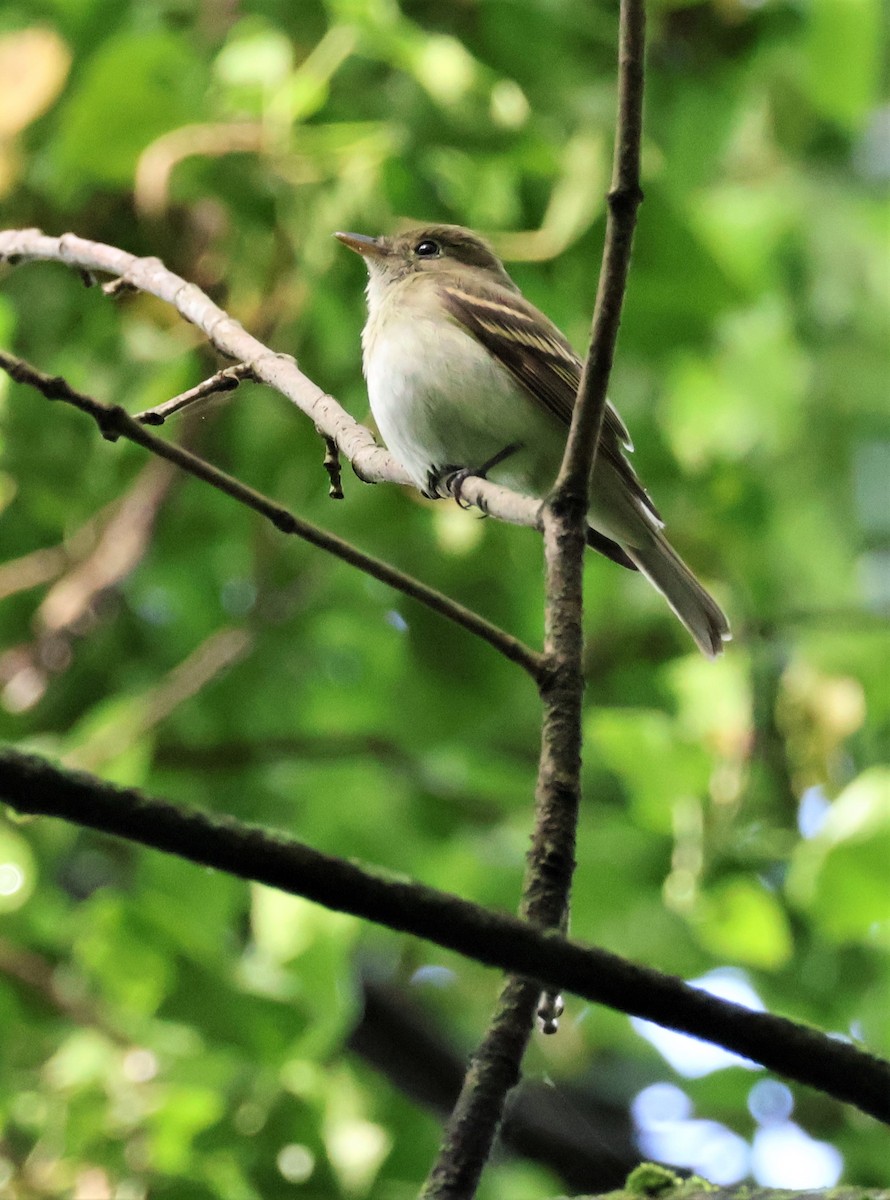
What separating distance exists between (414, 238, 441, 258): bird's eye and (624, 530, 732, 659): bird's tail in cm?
135

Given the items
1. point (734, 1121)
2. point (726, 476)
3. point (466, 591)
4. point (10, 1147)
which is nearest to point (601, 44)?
point (726, 476)

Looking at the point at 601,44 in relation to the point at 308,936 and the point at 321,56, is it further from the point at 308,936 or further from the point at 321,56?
the point at 308,936

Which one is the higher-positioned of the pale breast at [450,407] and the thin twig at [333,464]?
the pale breast at [450,407]

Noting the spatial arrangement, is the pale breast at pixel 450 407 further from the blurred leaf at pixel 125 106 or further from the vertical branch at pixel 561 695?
the vertical branch at pixel 561 695

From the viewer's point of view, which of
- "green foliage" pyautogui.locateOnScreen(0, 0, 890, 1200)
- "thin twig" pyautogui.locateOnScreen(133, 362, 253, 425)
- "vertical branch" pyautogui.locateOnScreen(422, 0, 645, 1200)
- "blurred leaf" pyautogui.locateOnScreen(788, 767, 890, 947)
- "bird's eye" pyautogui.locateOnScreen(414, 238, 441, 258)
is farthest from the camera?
"bird's eye" pyautogui.locateOnScreen(414, 238, 441, 258)

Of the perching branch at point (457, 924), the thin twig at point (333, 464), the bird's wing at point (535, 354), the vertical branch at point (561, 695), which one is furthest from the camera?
the bird's wing at point (535, 354)

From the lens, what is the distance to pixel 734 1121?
16.9 ft

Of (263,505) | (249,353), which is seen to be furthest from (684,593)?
(263,505)

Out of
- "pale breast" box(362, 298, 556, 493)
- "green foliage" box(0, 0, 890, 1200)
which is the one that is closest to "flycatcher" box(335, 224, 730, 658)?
"pale breast" box(362, 298, 556, 493)

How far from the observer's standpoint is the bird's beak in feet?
14.9

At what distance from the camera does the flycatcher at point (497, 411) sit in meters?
4.33

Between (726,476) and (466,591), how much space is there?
43.1 inches

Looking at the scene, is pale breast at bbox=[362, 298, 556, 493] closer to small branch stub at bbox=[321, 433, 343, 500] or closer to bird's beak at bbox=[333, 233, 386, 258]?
bird's beak at bbox=[333, 233, 386, 258]

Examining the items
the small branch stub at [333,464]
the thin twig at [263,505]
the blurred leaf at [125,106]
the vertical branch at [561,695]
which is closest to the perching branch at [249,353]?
the small branch stub at [333,464]
